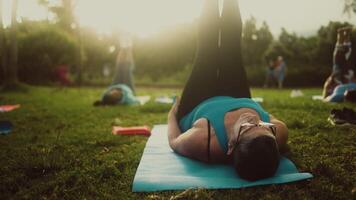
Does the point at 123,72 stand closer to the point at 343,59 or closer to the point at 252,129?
the point at 343,59

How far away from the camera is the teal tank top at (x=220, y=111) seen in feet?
9.64

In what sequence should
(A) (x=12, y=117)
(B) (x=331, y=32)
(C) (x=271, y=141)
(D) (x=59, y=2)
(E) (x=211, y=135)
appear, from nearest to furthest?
(C) (x=271, y=141)
(E) (x=211, y=135)
(A) (x=12, y=117)
(B) (x=331, y=32)
(D) (x=59, y=2)

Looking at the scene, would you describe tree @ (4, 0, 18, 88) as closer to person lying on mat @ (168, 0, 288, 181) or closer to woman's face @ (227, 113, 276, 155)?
person lying on mat @ (168, 0, 288, 181)

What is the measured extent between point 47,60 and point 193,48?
865 cm

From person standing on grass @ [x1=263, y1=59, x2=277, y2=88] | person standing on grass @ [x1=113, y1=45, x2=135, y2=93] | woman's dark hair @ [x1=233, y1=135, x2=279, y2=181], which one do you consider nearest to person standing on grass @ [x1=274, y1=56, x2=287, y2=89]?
person standing on grass @ [x1=263, y1=59, x2=277, y2=88]

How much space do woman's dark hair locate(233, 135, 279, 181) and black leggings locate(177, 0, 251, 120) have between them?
1.28 meters

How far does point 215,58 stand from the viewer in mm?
3904

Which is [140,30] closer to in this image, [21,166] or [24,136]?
[24,136]

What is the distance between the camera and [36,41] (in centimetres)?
2070

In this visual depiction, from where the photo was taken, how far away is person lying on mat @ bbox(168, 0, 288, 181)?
8.16ft

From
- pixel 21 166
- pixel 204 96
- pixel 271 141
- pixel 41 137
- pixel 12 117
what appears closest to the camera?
pixel 271 141

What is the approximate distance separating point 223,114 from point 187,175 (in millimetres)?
593

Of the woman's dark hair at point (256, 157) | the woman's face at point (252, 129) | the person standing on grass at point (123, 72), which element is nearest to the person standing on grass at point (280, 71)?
the person standing on grass at point (123, 72)

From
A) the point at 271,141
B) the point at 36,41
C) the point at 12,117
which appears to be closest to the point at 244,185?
the point at 271,141
